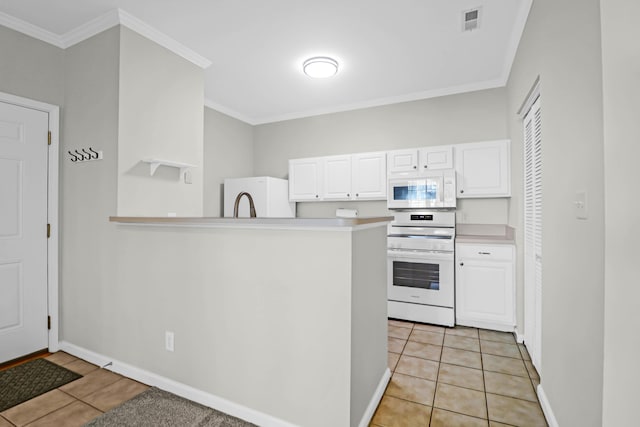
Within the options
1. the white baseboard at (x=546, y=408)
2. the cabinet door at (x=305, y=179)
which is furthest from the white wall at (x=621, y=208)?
the cabinet door at (x=305, y=179)

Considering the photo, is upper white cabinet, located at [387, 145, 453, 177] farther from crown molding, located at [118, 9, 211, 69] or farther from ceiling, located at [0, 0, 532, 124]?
crown molding, located at [118, 9, 211, 69]

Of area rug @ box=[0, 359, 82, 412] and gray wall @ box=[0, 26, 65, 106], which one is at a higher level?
gray wall @ box=[0, 26, 65, 106]

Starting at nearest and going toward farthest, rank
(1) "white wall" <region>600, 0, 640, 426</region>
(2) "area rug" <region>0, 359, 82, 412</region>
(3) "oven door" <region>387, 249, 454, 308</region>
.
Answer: (1) "white wall" <region>600, 0, 640, 426</region> < (2) "area rug" <region>0, 359, 82, 412</region> < (3) "oven door" <region>387, 249, 454, 308</region>

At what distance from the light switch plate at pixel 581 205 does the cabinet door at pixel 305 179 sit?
11.0 feet

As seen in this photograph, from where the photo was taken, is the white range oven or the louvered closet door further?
the white range oven

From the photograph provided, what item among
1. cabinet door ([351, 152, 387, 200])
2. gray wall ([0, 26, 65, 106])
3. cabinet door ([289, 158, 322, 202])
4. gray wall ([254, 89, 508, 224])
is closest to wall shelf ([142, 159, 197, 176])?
gray wall ([0, 26, 65, 106])

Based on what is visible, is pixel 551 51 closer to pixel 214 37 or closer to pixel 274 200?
pixel 214 37

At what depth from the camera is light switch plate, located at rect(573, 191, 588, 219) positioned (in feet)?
4.05

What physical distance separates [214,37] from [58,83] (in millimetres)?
1423

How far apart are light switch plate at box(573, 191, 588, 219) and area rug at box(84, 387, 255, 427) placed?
1.90 metres

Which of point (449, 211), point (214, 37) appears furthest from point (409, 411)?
point (214, 37)

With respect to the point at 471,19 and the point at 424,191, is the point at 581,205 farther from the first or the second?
the point at 424,191

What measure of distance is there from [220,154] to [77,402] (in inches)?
134

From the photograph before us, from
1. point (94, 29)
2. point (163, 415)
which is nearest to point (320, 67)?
point (94, 29)
